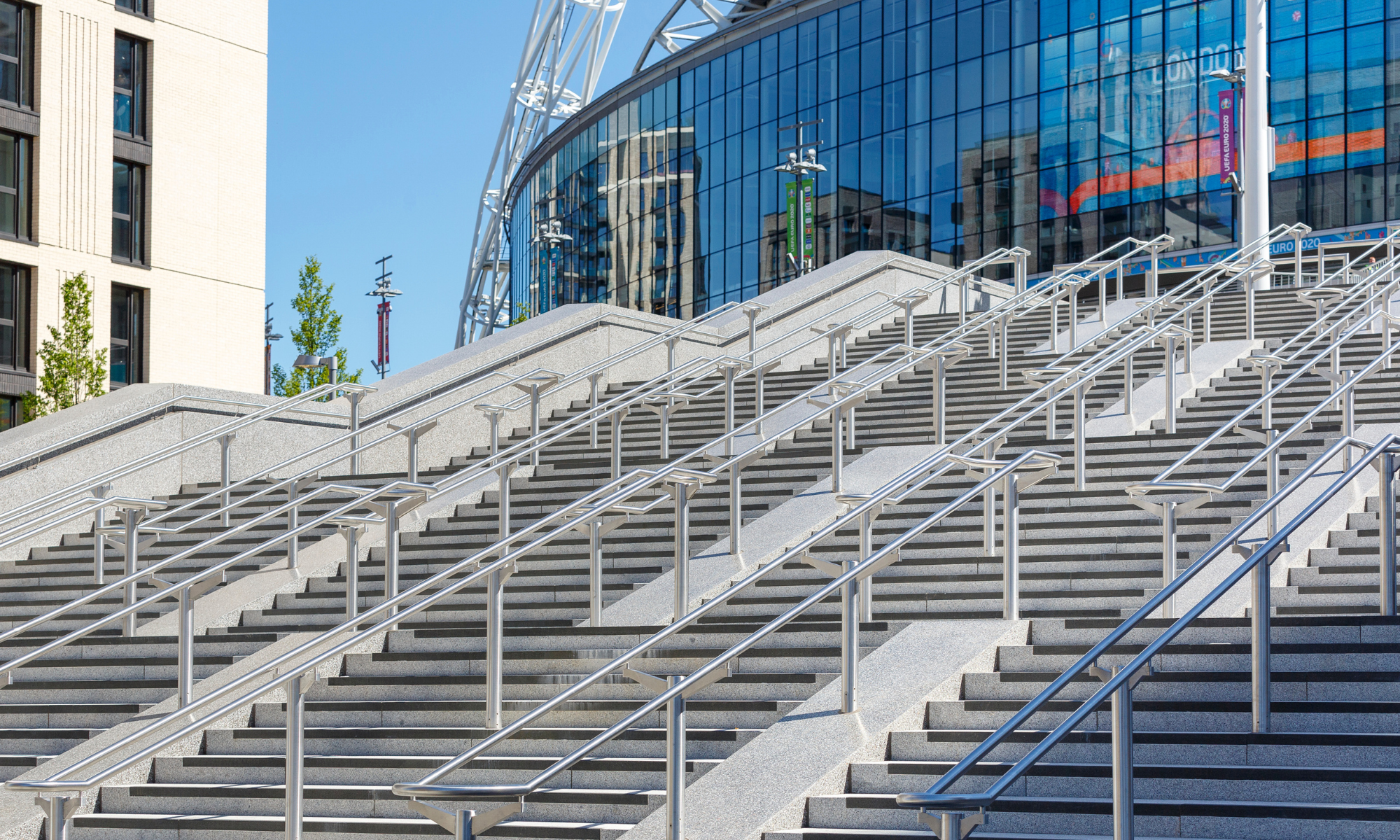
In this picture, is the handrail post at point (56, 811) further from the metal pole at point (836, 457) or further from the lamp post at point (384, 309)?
the lamp post at point (384, 309)

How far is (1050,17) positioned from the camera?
144ft

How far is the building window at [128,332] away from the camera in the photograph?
95.1 feet

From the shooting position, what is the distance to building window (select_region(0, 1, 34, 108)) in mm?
27234

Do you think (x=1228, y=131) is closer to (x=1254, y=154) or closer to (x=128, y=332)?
(x=1254, y=154)

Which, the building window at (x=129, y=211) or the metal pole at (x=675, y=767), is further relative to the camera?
the building window at (x=129, y=211)

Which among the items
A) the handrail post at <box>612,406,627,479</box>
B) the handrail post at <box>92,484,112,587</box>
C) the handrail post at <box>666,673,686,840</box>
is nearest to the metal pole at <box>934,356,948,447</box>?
the handrail post at <box>612,406,627,479</box>

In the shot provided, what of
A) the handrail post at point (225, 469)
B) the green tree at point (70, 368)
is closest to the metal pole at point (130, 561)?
the handrail post at point (225, 469)


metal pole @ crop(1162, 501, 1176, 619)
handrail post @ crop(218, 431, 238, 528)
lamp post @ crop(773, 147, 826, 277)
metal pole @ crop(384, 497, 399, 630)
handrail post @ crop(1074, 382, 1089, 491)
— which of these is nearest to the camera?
metal pole @ crop(1162, 501, 1176, 619)

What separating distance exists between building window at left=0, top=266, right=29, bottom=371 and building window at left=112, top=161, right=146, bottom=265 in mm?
2182

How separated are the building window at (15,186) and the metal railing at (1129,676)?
24846mm

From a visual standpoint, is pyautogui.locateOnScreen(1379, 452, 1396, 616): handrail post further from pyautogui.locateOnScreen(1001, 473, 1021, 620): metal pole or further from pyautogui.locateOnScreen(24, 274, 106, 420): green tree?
pyautogui.locateOnScreen(24, 274, 106, 420): green tree

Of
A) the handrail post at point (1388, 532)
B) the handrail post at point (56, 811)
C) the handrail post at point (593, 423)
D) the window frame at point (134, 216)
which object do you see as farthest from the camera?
the window frame at point (134, 216)

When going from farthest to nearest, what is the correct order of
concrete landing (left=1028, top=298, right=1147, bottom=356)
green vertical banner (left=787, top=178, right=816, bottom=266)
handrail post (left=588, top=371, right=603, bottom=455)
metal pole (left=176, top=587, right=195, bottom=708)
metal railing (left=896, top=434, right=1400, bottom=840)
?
1. green vertical banner (left=787, top=178, right=816, bottom=266)
2. concrete landing (left=1028, top=298, right=1147, bottom=356)
3. handrail post (left=588, top=371, right=603, bottom=455)
4. metal pole (left=176, top=587, right=195, bottom=708)
5. metal railing (left=896, top=434, right=1400, bottom=840)

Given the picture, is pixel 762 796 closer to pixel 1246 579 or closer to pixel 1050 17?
pixel 1246 579
